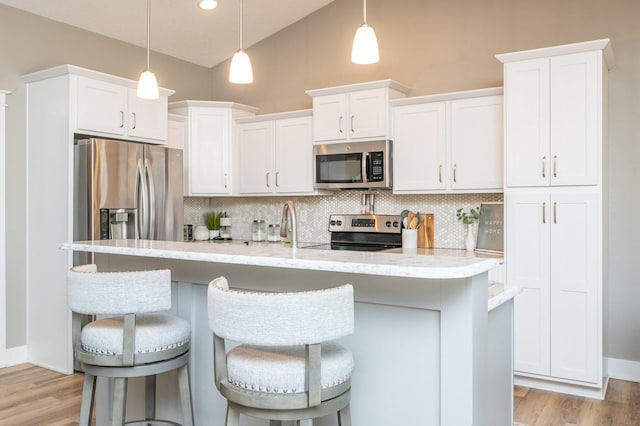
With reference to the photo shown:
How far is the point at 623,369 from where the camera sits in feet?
12.4

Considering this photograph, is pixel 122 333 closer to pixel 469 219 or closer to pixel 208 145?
pixel 469 219

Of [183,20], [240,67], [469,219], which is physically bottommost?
[469,219]

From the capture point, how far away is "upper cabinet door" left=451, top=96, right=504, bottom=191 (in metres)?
3.92

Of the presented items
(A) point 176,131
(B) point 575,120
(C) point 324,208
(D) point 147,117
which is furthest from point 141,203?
(B) point 575,120

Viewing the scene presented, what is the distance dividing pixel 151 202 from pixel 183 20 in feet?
5.62

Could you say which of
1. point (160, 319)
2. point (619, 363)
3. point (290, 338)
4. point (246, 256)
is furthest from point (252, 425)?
point (619, 363)

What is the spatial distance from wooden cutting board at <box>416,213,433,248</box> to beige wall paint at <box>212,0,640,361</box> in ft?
3.46

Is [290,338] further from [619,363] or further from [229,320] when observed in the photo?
[619,363]

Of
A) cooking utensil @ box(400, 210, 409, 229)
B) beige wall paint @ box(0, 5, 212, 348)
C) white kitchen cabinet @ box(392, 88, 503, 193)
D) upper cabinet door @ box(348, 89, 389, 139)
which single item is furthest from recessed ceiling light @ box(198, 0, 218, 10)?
cooking utensil @ box(400, 210, 409, 229)

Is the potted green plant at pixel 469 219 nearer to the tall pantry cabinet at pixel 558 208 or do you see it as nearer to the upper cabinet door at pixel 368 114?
the tall pantry cabinet at pixel 558 208

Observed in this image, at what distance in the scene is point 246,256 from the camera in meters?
1.96

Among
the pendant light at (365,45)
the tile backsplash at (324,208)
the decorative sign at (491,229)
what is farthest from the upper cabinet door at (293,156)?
the pendant light at (365,45)

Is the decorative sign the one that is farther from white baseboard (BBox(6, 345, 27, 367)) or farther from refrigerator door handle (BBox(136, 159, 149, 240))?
white baseboard (BBox(6, 345, 27, 367))

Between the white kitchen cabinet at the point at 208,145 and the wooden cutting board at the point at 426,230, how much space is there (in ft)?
6.28
